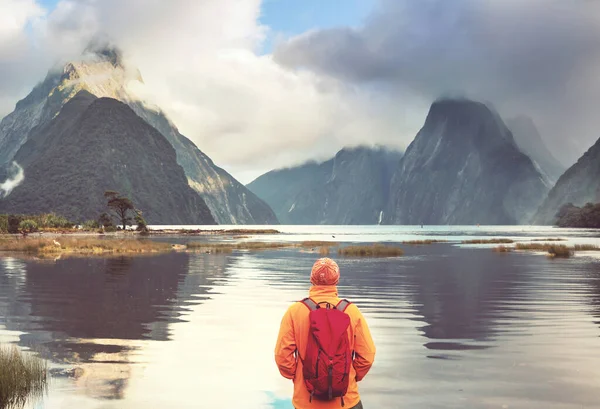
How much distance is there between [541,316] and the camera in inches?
952

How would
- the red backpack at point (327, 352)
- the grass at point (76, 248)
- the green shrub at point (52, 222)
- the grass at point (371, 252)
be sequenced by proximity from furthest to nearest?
the green shrub at point (52, 222) < the grass at point (76, 248) < the grass at point (371, 252) < the red backpack at point (327, 352)

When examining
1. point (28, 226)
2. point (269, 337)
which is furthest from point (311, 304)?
point (28, 226)

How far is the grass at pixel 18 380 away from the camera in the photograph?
11.6m

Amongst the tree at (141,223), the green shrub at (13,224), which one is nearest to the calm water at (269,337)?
the green shrub at (13,224)

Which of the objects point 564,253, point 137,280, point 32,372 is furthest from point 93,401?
point 564,253

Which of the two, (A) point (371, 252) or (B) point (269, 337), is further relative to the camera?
(A) point (371, 252)

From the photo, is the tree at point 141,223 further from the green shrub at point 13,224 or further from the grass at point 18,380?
the grass at point 18,380

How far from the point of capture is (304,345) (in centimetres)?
660

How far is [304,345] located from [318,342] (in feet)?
0.69

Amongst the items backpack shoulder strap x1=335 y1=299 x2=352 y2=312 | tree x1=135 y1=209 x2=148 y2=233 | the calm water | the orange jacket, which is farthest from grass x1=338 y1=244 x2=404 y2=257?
tree x1=135 y1=209 x2=148 y2=233

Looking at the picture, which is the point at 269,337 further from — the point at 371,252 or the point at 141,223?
the point at 141,223

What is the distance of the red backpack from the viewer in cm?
645

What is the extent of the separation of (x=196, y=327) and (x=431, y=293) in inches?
630

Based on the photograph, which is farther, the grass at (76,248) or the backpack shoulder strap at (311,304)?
the grass at (76,248)
